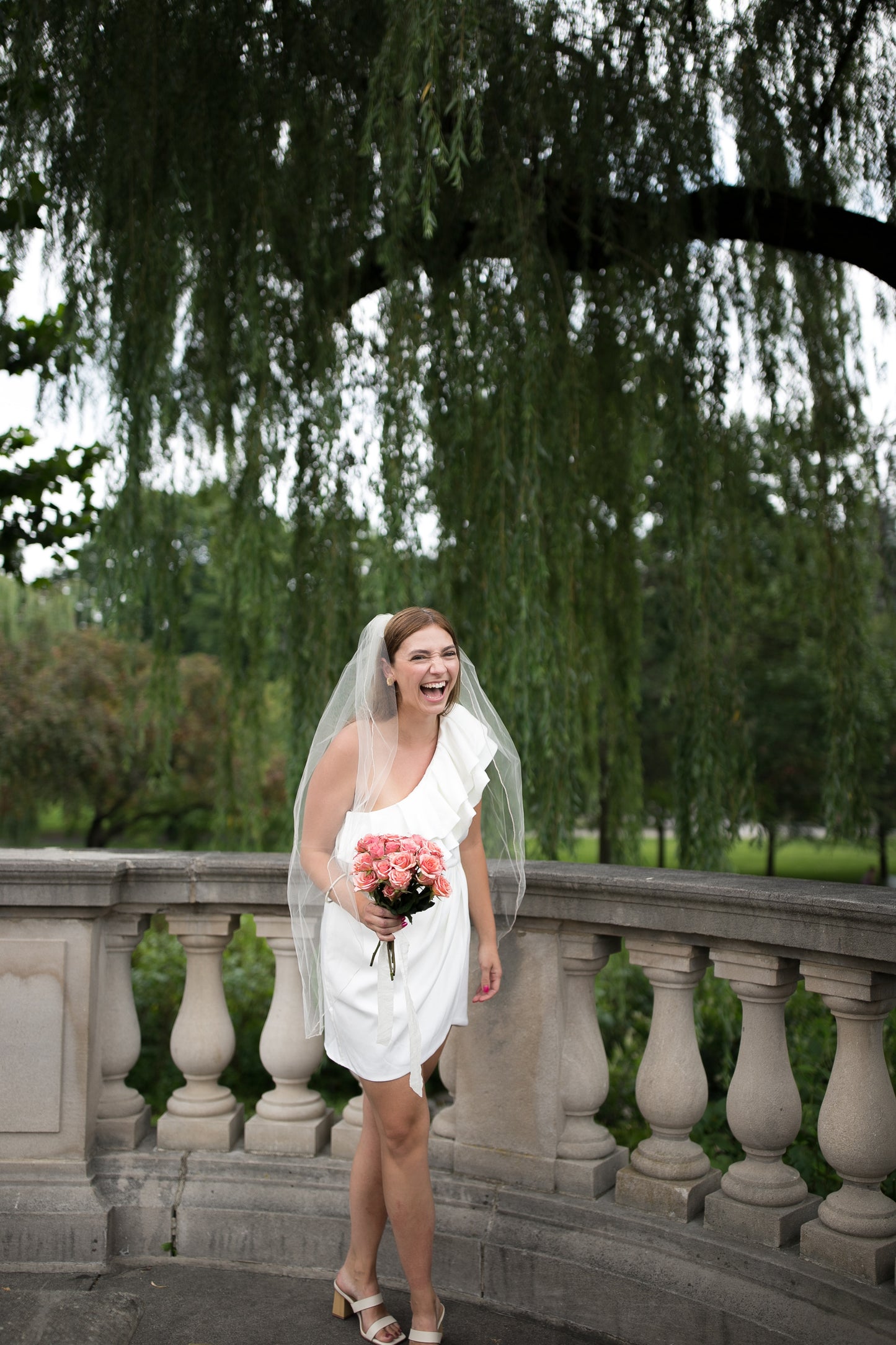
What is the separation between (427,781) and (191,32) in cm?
371

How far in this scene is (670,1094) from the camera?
3.05 metres

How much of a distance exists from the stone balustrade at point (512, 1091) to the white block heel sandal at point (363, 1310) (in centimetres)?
30

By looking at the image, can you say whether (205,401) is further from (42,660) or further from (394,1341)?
(42,660)

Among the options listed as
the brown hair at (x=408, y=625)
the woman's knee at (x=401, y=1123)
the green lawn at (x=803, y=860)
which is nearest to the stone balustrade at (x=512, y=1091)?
the woman's knee at (x=401, y=1123)

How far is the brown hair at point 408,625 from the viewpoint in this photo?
2930 millimetres

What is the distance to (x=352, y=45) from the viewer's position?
501 centimetres

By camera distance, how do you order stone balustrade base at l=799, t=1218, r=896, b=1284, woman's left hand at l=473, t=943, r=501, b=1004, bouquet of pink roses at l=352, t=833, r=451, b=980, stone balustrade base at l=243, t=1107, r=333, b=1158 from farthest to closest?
1. stone balustrade base at l=243, t=1107, r=333, b=1158
2. woman's left hand at l=473, t=943, r=501, b=1004
3. stone balustrade base at l=799, t=1218, r=896, b=1284
4. bouquet of pink roses at l=352, t=833, r=451, b=980

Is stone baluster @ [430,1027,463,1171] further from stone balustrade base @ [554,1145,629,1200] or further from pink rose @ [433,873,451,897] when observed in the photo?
pink rose @ [433,873,451,897]

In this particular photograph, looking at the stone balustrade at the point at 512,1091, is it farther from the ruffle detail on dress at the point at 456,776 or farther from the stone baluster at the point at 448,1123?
the ruffle detail on dress at the point at 456,776

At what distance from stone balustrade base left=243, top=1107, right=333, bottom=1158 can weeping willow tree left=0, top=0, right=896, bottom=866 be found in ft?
5.77

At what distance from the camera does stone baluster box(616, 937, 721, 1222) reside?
3.04 metres

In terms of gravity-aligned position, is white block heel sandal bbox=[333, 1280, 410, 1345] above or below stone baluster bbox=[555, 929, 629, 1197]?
below

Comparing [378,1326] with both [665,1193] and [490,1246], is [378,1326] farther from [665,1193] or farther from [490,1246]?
[665,1193]

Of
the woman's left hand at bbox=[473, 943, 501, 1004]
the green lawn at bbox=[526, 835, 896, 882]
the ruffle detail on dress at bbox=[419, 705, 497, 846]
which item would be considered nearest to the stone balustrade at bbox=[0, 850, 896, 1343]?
the woman's left hand at bbox=[473, 943, 501, 1004]
